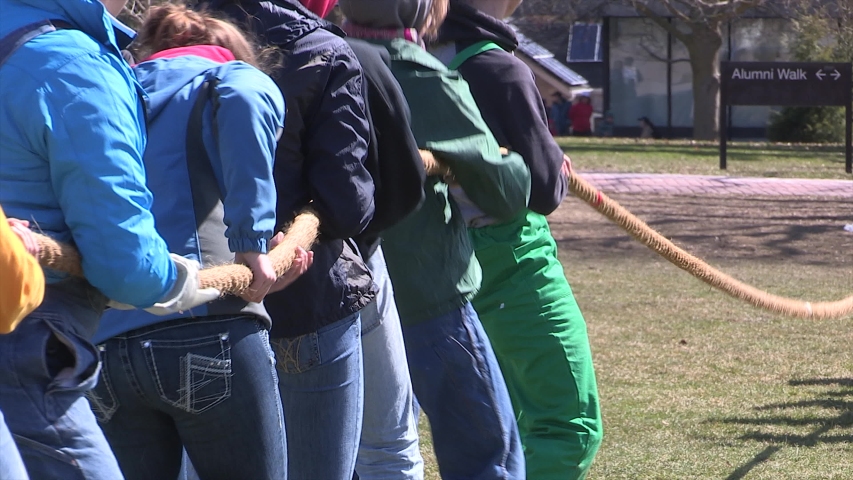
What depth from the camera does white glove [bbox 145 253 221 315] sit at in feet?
7.11

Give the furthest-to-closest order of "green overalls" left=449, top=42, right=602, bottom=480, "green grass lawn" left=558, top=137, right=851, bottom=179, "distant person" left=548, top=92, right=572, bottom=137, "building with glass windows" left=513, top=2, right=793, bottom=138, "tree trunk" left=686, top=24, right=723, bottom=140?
"building with glass windows" left=513, top=2, right=793, bottom=138 → "distant person" left=548, top=92, right=572, bottom=137 → "tree trunk" left=686, top=24, right=723, bottom=140 → "green grass lawn" left=558, top=137, right=851, bottom=179 → "green overalls" left=449, top=42, right=602, bottom=480

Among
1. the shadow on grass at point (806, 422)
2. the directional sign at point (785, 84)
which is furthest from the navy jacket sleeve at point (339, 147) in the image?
the directional sign at point (785, 84)

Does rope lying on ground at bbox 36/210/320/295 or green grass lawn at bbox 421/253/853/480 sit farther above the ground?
rope lying on ground at bbox 36/210/320/295

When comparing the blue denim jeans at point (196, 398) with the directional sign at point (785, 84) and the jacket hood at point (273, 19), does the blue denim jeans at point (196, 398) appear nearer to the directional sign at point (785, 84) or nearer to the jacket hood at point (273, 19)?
the jacket hood at point (273, 19)

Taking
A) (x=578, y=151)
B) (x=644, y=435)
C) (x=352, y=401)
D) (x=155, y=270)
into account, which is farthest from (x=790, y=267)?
(x=578, y=151)

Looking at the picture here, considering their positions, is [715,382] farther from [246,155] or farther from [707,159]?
[707,159]

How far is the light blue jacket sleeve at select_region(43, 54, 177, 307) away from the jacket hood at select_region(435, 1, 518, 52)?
5.31ft

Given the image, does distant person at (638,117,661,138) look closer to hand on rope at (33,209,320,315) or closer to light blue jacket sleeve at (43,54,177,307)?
hand on rope at (33,209,320,315)

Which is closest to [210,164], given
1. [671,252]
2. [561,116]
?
[671,252]

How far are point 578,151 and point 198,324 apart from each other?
73.5ft

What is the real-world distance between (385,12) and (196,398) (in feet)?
4.22

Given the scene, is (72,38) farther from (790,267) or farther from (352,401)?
(790,267)

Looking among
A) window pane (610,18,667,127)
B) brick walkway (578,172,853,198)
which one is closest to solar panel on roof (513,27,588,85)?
window pane (610,18,667,127)

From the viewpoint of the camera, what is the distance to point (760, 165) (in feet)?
69.0
